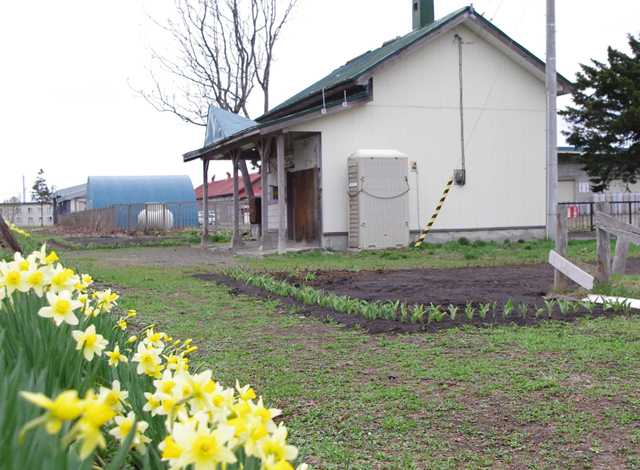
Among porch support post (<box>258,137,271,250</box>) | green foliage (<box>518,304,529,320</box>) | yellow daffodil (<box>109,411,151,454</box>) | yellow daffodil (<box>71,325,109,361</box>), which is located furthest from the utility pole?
yellow daffodil (<box>109,411,151,454</box>)

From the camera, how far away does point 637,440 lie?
3.73 meters

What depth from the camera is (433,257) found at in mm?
16719

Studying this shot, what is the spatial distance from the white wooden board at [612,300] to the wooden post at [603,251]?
17.0 inches

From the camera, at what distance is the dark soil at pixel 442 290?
7.32 m

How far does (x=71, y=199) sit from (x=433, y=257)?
60169 millimetres

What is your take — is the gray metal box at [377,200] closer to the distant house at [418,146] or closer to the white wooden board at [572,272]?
the distant house at [418,146]

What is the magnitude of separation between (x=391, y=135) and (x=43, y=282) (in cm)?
1794

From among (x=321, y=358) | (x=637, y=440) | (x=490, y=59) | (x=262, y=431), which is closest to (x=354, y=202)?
(x=490, y=59)

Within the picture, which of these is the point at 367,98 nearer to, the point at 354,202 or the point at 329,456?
the point at 354,202

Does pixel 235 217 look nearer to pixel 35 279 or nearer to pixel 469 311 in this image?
pixel 469 311

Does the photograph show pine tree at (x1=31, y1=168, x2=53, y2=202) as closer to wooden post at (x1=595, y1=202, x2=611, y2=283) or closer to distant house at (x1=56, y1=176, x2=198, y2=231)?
distant house at (x1=56, y1=176, x2=198, y2=231)

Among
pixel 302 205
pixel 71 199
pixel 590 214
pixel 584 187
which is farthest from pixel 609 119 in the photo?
pixel 71 199

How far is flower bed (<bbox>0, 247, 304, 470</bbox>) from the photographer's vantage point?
4.56 feet

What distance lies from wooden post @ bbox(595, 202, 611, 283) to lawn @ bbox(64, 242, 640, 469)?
175 cm
